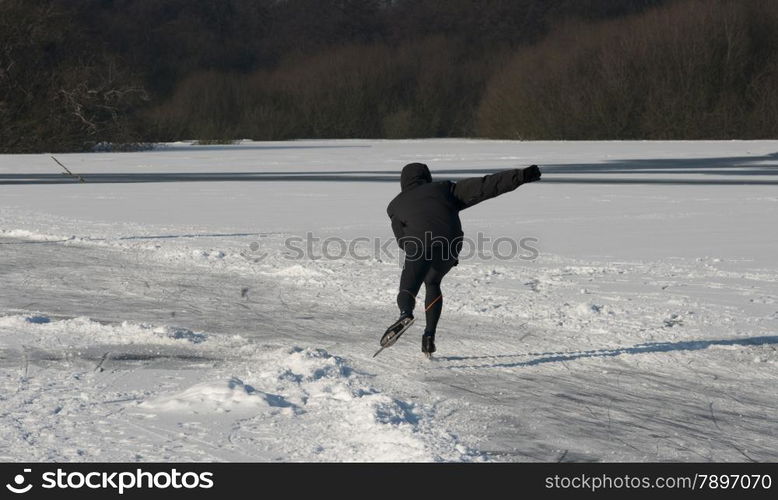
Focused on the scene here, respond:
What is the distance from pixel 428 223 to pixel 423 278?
0.47 metres

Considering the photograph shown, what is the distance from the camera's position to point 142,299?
11.2 meters

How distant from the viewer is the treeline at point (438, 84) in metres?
44.9

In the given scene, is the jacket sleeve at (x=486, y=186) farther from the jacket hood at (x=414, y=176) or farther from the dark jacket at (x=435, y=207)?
the jacket hood at (x=414, y=176)

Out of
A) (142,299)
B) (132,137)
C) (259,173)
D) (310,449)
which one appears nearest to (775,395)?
(310,449)

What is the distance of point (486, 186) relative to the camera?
807cm

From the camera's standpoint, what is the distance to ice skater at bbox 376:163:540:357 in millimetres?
8180

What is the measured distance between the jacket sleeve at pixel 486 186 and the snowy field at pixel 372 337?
1187 mm

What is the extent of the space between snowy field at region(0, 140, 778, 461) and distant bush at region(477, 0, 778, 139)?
2624 cm

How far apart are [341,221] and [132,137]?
27569 millimetres

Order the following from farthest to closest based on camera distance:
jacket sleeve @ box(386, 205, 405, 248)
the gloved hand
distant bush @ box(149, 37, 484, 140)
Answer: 1. distant bush @ box(149, 37, 484, 140)
2. jacket sleeve @ box(386, 205, 405, 248)
3. the gloved hand

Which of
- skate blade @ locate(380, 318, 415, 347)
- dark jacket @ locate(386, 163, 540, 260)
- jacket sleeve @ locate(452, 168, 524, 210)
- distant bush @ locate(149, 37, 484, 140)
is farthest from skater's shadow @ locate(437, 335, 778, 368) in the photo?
distant bush @ locate(149, 37, 484, 140)

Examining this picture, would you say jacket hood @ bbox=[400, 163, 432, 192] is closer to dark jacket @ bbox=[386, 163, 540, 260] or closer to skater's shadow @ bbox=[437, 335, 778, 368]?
dark jacket @ bbox=[386, 163, 540, 260]
